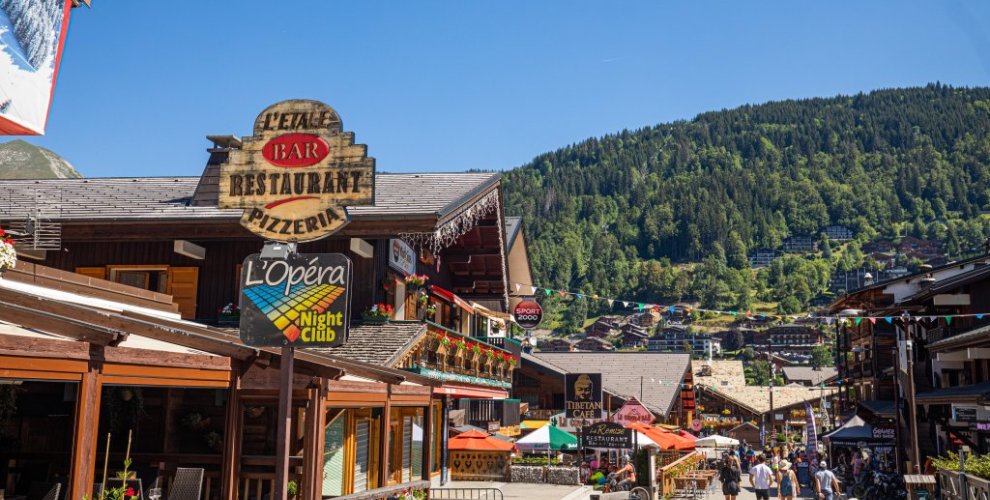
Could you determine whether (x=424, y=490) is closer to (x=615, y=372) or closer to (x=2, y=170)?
(x=615, y=372)

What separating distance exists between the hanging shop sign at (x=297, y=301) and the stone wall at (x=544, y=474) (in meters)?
22.1

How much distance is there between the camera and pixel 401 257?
21625 millimetres

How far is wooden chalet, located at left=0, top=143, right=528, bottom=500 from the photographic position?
1019 cm

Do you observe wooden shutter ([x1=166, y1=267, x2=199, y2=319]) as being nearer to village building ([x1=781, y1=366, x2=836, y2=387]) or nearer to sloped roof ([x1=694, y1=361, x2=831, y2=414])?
sloped roof ([x1=694, y1=361, x2=831, y2=414])

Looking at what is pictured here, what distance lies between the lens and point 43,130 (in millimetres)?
11086

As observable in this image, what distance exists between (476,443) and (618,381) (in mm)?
28340

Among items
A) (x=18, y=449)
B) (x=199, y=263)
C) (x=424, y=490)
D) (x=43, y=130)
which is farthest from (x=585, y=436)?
(x=43, y=130)

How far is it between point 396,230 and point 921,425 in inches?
1119

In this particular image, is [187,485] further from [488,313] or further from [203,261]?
[488,313]

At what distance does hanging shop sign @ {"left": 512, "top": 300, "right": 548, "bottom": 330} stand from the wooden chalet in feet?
15.5

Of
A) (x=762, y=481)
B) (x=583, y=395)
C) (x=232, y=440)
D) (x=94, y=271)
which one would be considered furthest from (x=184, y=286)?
(x=583, y=395)

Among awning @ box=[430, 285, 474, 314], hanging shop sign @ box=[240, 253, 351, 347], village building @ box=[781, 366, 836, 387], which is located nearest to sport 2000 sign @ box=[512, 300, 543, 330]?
awning @ box=[430, 285, 474, 314]

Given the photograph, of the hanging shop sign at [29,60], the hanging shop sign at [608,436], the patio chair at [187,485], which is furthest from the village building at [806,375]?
the hanging shop sign at [29,60]

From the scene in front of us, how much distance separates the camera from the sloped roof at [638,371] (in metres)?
53.9
